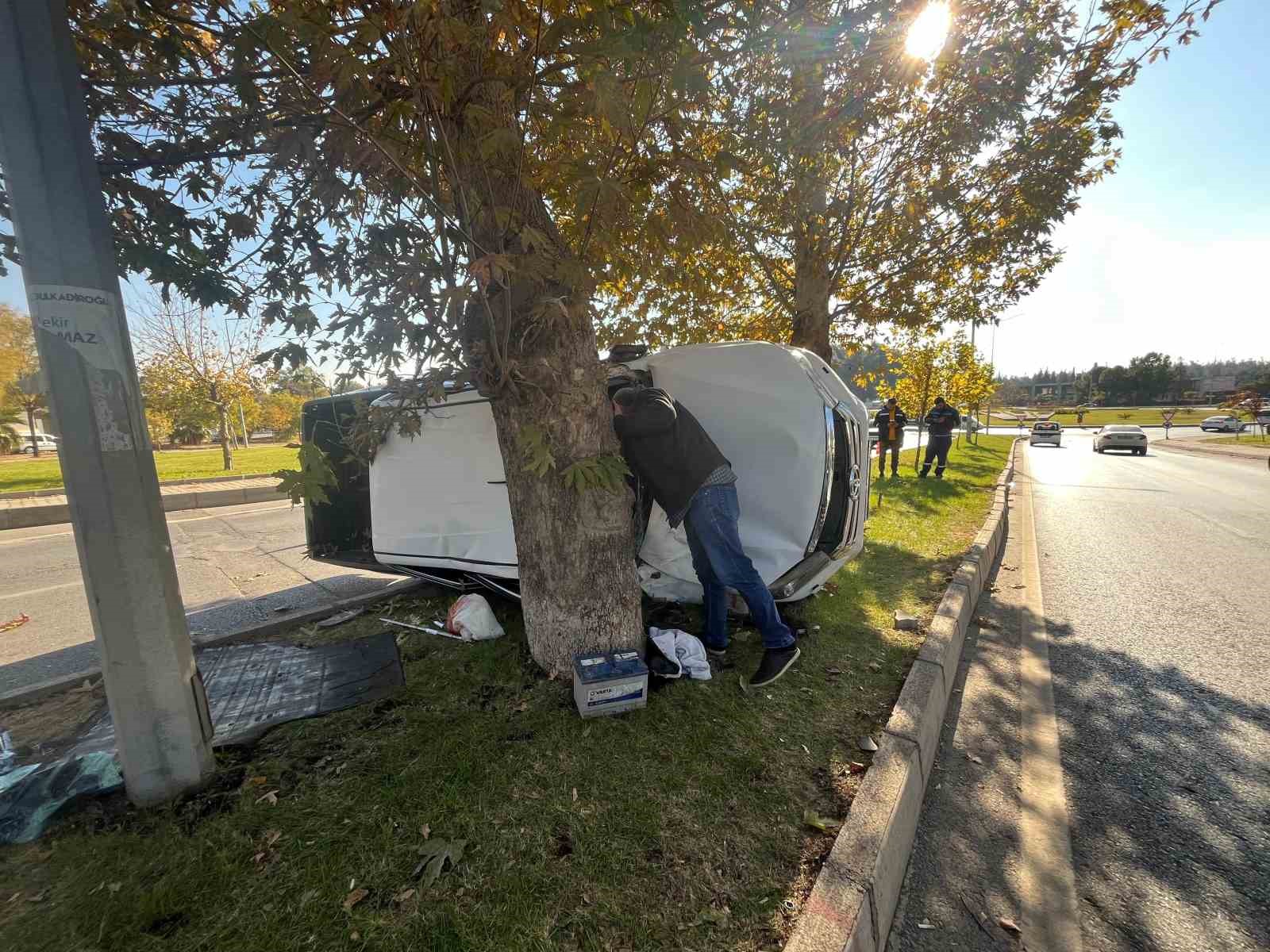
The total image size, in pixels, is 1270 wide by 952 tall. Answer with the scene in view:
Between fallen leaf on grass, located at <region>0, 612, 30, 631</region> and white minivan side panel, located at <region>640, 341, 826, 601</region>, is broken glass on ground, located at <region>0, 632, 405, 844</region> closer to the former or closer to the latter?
white minivan side panel, located at <region>640, 341, 826, 601</region>

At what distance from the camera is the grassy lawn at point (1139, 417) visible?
2281 inches

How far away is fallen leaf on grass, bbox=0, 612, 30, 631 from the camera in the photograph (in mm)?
4574

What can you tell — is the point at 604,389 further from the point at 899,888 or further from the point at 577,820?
the point at 899,888

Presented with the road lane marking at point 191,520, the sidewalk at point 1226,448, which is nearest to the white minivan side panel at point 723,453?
the road lane marking at point 191,520

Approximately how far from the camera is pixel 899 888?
2029 millimetres

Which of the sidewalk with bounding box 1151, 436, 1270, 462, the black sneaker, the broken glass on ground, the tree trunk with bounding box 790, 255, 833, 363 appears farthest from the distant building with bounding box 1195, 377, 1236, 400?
the broken glass on ground

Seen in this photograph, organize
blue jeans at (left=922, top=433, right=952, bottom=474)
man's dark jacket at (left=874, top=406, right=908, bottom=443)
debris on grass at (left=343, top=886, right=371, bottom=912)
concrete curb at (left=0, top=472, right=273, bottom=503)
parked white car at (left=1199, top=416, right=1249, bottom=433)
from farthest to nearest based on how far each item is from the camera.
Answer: parked white car at (left=1199, top=416, right=1249, bottom=433), blue jeans at (left=922, top=433, right=952, bottom=474), man's dark jacket at (left=874, top=406, right=908, bottom=443), concrete curb at (left=0, top=472, right=273, bottom=503), debris on grass at (left=343, top=886, right=371, bottom=912)

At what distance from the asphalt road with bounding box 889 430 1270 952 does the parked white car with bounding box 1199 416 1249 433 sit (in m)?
50.1

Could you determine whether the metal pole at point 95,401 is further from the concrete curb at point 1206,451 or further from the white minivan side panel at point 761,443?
the concrete curb at point 1206,451

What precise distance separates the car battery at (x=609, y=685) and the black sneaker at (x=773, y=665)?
72cm

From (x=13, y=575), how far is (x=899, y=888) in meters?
9.14

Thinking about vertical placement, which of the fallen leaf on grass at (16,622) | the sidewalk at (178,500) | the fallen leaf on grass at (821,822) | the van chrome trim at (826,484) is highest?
the van chrome trim at (826,484)

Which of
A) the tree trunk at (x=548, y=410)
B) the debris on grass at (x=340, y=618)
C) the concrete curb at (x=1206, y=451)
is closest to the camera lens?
the tree trunk at (x=548, y=410)

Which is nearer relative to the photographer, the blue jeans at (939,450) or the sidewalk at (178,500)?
the sidewalk at (178,500)
